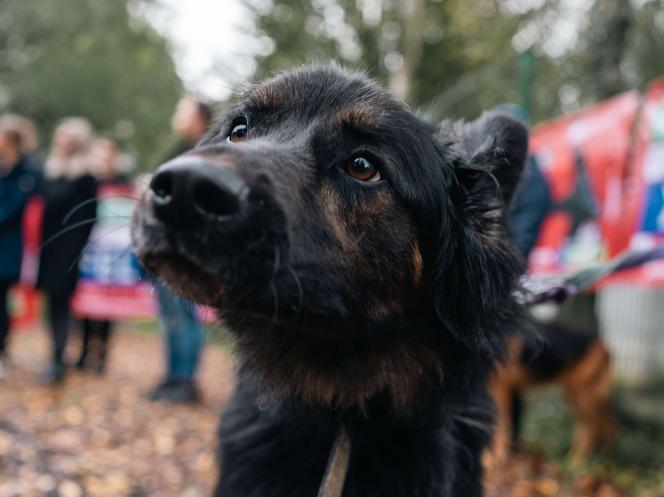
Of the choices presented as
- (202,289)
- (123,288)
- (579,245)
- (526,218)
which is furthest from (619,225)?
(123,288)

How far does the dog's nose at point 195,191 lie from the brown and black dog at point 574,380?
4.99m

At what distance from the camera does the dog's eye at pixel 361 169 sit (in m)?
2.21

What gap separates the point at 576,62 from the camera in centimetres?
860

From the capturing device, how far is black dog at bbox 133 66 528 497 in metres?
2.13

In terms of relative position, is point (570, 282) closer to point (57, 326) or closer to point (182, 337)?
point (182, 337)

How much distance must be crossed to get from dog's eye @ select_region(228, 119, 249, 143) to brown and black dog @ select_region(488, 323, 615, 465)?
14.4ft

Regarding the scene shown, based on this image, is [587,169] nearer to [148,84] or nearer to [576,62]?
[576,62]

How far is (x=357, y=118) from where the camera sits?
2.21 meters

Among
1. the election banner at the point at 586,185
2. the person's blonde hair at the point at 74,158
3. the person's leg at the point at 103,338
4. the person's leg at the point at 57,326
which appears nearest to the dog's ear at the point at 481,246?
the election banner at the point at 586,185

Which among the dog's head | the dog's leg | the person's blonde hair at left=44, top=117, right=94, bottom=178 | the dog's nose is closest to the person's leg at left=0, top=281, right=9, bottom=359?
the person's blonde hair at left=44, top=117, right=94, bottom=178

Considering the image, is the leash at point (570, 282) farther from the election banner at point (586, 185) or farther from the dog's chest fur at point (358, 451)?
the election banner at point (586, 185)

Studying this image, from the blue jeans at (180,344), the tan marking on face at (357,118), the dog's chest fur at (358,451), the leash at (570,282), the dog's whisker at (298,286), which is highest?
the tan marking on face at (357,118)

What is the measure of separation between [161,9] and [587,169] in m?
23.0

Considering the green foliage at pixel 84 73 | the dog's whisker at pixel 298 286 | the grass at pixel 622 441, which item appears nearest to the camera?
the dog's whisker at pixel 298 286
